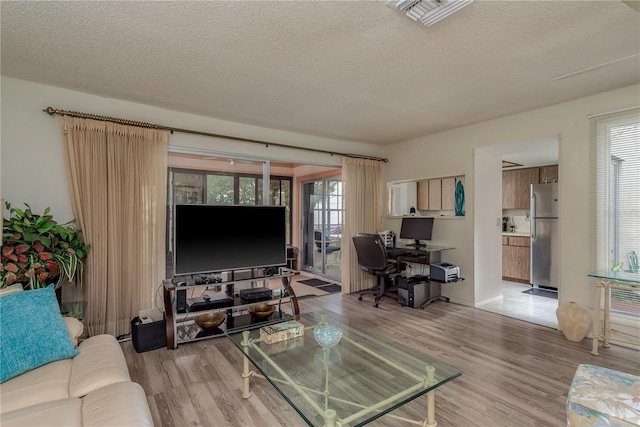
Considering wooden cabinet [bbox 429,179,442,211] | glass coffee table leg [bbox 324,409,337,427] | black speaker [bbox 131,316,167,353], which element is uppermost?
wooden cabinet [bbox 429,179,442,211]

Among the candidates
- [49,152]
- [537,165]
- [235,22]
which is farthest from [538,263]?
[49,152]

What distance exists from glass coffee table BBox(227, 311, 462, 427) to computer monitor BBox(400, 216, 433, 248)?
2.70 meters

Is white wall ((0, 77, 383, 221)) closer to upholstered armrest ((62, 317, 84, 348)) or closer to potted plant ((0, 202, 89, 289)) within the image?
potted plant ((0, 202, 89, 289))

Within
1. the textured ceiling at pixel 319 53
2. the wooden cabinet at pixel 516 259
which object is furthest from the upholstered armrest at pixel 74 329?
the wooden cabinet at pixel 516 259

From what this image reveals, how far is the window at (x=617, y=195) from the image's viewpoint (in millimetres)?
2984

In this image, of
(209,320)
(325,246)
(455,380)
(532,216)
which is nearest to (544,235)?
(532,216)

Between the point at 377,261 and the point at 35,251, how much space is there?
3707 mm

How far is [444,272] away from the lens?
4180 millimetres

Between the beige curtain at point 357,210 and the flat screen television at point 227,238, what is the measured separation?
1581 mm

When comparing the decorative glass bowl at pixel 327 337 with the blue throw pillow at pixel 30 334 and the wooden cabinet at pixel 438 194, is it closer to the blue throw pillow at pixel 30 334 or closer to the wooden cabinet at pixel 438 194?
the blue throw pillow at pixel 30 334

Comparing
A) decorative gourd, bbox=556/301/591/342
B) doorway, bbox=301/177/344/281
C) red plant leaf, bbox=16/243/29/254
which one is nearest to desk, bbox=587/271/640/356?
decorative gourd, bbox=556/301/591/342

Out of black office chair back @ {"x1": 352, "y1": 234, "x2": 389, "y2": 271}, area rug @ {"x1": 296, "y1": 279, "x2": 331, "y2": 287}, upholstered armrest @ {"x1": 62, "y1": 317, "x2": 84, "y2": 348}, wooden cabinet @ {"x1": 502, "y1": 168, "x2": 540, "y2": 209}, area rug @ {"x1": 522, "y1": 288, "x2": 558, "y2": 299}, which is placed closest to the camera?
upholstered armrest @ {"x1": 62, "y1": 317, "x2": 84, "y2": 348}

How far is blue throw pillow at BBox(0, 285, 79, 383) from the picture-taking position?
159 centimetres

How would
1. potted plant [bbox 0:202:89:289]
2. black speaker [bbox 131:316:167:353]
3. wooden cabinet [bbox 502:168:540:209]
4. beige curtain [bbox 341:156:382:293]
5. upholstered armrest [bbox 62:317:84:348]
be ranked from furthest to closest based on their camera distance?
wooden cabinet [bbox 502:168:540:209] → beige curtain [bbox 341:156:382:293] → black speaker [bbox 131:316:167:353] → potted plant [bbox 0:202:89:289] → upholstered armrest [bbox 62:317:84:348]
